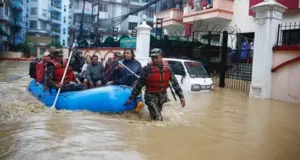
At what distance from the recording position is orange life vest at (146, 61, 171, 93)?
19.1 ft

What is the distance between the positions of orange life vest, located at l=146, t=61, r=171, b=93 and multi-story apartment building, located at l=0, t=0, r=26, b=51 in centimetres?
4011

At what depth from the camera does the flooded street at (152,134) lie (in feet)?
14.2

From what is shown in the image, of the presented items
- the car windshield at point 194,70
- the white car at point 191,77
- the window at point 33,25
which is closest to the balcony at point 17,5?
the window at point 33,25

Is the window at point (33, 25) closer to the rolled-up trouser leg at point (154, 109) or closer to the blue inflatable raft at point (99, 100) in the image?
the blue inflatable raft at point (99, 100)

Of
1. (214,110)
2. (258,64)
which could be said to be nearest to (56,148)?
(214,110)

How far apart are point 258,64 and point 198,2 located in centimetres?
1196

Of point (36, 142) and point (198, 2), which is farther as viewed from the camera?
point (198, 2)

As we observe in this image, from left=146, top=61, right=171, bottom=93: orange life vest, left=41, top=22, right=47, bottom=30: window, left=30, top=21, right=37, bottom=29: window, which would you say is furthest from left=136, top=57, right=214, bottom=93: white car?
left=41, top=22, right=47, bottom=30: window

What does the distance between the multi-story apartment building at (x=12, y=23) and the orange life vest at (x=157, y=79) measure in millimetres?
40106

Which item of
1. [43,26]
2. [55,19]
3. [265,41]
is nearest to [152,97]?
[265,41]

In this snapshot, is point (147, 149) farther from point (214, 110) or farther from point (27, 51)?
point (27, 51)

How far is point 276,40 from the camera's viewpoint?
9656mm

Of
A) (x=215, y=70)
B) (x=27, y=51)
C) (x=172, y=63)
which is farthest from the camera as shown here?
(x=27, y=51)

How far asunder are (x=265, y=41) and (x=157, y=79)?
209 inches
